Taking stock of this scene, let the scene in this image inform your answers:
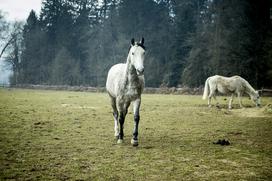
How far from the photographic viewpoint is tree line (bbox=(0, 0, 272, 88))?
116ft

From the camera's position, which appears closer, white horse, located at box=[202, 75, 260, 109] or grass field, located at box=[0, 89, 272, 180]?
grass field, located at box=[0, 89, 272, 180]

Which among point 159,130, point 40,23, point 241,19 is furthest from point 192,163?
point 40,23

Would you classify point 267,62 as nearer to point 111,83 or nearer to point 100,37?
point 111,83

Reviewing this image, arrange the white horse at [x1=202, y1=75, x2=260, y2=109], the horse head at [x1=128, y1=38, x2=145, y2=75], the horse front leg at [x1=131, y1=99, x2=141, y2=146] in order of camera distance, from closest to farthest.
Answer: the horse head at [x1=128, y1=38, x2=145, y2=75] → the horse front leg at [x1=131, y1=99, x2=141, y2=146] → the white horse at [x1=202, y1=75, x2=260, y2=109]

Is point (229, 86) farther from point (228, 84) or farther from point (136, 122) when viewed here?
point (136, 122)

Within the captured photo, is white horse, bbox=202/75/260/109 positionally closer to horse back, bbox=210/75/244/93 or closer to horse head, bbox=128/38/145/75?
horse back, bbox=210/75/244/93

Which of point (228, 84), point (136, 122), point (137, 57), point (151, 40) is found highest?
point (151, 40)

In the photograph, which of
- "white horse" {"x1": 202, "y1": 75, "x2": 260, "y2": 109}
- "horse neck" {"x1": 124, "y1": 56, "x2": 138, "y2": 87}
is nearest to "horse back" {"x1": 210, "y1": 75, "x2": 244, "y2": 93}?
"white horse" {"x1": 202, "y1": 75, "x2": 260, "y2": 109}

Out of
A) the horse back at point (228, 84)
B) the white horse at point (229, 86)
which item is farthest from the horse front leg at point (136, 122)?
the horse back at point (228, 84)

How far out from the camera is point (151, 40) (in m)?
53.8

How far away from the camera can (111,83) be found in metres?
8.93

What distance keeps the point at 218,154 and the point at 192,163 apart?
1087 mm

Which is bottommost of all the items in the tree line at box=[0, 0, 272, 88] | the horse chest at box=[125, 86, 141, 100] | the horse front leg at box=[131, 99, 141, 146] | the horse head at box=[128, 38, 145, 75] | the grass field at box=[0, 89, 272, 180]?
the grass field at box=[0, 89, 272, 180]

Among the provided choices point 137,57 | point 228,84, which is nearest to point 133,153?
point 137,57
